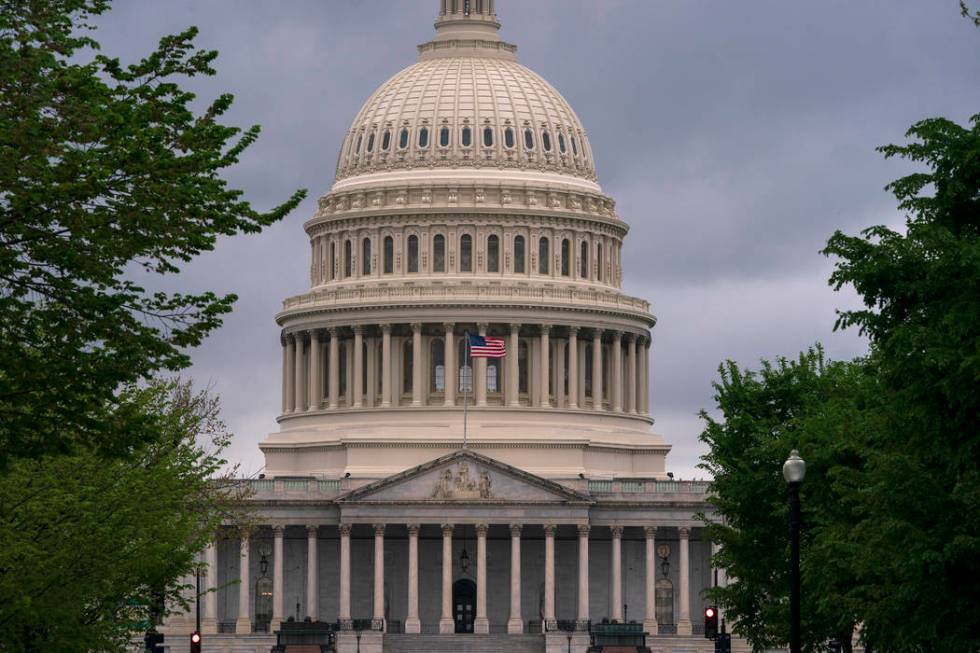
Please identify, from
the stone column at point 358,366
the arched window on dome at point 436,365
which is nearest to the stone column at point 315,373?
the stone column at point 358,366

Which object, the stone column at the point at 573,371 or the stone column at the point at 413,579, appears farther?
the stone column at the point at 573,371

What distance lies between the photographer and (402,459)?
179 m

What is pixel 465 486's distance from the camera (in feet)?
552

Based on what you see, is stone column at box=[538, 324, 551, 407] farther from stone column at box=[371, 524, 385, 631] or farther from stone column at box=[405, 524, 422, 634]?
stone column at box=[371, 524, 385, 631]

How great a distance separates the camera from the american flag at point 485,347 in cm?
17225

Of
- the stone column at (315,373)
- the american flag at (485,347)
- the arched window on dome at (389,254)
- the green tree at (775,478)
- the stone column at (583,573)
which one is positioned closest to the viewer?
the green tree at (775,478)

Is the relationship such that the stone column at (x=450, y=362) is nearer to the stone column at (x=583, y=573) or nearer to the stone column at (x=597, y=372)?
the stone column at (x=597, y=372)

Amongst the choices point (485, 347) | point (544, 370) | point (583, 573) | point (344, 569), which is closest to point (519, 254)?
point (544, 370)

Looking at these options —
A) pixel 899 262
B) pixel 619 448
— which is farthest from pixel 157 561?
pixel 619 448

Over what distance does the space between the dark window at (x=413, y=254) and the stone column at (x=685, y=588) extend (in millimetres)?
28708

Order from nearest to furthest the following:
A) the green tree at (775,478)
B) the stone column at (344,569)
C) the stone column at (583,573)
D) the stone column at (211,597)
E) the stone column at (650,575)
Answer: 1. the green tree at (775,478)
2. the stone column at (211,597)
3. the stone column at (344,569)
4. the stone column at (583,573)
5. the stone column at (650,575)

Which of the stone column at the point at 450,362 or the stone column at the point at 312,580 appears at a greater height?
the stone column at the point at 450,362

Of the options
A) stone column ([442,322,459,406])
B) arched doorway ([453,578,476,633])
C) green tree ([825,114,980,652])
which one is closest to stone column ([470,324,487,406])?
stone column ([442,322,459,406])

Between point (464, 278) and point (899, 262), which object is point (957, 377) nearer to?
point (899, 262)
